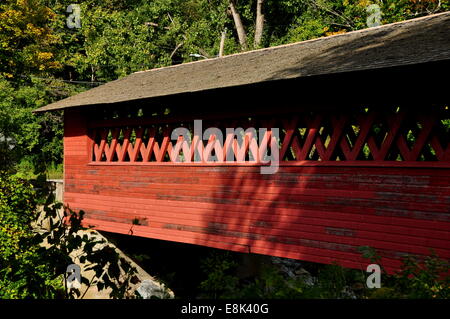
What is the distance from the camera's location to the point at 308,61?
8773mm

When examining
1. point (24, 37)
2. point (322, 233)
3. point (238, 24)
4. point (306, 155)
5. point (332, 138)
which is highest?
point (238, 24)

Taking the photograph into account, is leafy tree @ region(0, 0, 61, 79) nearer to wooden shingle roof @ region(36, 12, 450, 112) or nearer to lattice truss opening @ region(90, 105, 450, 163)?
wooden shingle roof @ region(36, 12, 450, 112)

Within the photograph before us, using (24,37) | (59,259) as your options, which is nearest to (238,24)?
(24,37)

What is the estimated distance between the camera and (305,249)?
8383 mm

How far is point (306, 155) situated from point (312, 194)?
67 cm

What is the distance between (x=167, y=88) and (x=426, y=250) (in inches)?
231

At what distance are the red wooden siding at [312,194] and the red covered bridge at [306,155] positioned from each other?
0.02 meters

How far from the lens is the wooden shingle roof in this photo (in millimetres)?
7254

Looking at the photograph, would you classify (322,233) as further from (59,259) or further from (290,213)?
(59,259)

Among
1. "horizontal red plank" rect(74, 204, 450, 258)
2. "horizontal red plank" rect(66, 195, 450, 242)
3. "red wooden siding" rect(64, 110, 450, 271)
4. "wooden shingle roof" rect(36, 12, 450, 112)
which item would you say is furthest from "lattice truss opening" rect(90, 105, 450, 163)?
"horizontal red plank" rect(74, 204, 450, 258)

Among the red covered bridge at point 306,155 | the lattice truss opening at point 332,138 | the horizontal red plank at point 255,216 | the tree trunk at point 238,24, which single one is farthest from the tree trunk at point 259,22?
the horizontal red plank at point 255,216

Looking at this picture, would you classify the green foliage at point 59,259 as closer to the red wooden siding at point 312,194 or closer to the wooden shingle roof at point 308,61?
the red wooden siding at point 312,194

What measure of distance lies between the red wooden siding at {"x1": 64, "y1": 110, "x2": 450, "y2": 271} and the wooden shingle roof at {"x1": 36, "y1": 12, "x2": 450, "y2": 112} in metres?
0.84

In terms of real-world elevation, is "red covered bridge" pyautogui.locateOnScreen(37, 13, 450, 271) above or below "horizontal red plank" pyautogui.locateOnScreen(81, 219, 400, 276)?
above
